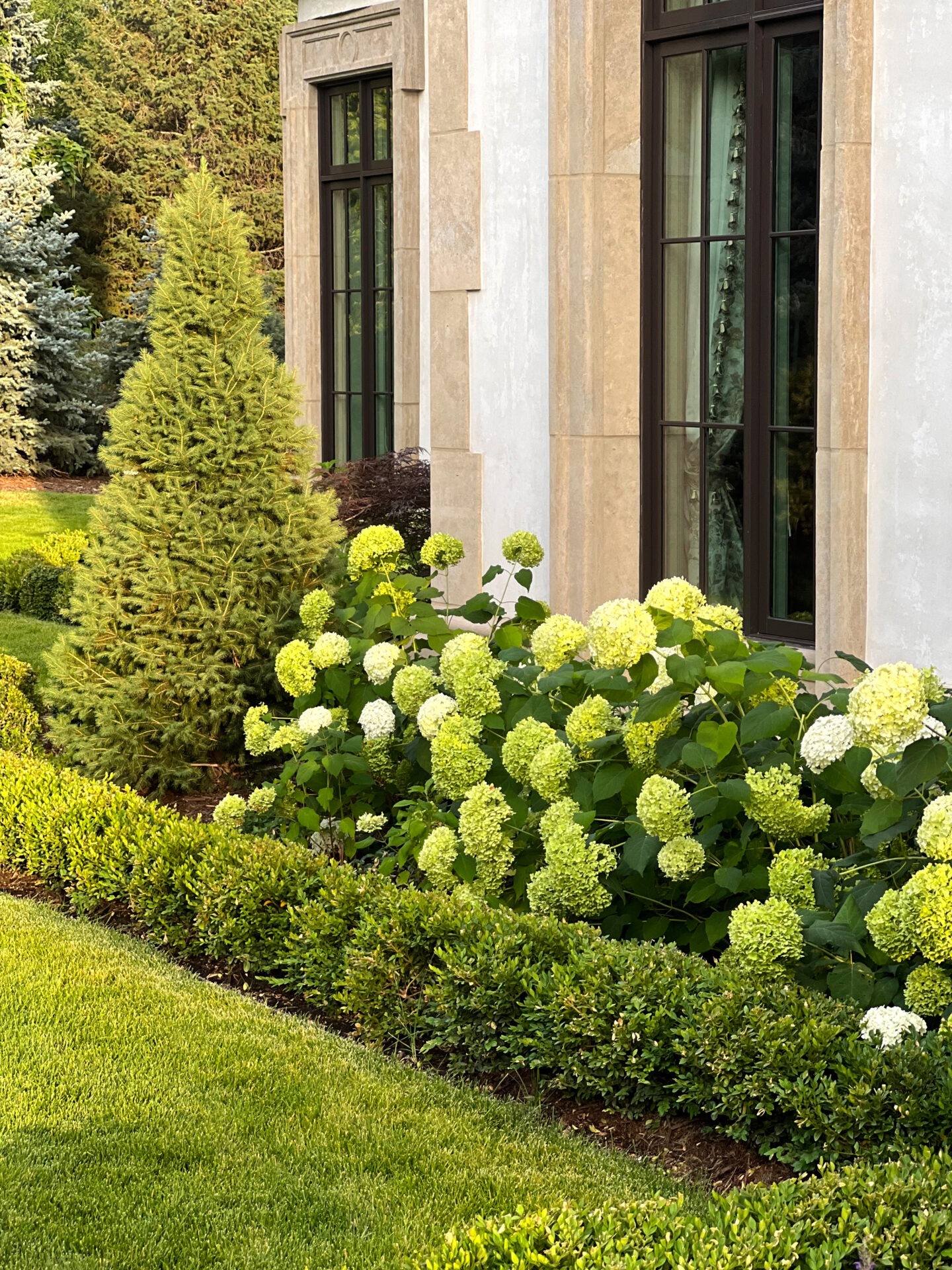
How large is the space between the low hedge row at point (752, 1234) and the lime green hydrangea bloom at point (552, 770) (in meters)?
1.63

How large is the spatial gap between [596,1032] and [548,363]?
4.82 meters

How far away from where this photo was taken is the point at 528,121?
25.6ft

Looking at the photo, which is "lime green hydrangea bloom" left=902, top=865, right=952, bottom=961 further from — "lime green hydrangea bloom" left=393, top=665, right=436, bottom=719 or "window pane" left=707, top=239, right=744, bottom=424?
"window pane" left=707, top=239, right=744, bottom=424

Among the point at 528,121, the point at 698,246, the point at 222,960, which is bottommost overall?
the point at 222,960

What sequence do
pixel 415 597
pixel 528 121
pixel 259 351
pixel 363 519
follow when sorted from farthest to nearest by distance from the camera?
1. pixel 363 519
2. pixel 528 121
3. pixel 259 351
4. pixel 415 597

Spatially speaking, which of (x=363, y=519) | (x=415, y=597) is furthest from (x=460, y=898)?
(x=363, y=519)

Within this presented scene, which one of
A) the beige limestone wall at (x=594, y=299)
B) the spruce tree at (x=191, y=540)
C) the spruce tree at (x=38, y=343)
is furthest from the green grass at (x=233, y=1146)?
the spruce tree at (x=38, y=343)

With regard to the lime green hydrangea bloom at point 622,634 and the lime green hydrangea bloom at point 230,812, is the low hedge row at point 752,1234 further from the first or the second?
the lime green hydrangea bloom at point 230,812

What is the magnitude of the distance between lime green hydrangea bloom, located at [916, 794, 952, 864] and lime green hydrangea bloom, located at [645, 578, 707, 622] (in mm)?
1108

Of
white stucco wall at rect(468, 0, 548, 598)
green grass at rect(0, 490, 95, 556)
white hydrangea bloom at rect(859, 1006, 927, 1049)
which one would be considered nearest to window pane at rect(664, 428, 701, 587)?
white stucco wall at rect(468, 0, 548, 598)

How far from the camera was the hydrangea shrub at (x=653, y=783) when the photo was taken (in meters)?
3.57

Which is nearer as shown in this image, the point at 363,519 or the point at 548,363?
the point at 548,363

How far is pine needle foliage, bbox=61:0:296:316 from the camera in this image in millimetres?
33969

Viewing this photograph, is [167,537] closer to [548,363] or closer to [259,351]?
[259,351]
